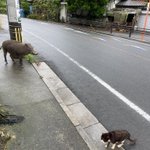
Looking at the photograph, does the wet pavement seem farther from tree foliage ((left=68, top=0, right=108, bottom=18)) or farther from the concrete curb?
tree foliage ((left=68, top=0, right=108, bottom=18))

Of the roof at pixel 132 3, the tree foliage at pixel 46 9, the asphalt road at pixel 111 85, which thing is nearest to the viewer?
the asphalt road at pixel 111 85

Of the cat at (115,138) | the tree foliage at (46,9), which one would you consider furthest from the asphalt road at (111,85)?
the tree foliage at (46,9)

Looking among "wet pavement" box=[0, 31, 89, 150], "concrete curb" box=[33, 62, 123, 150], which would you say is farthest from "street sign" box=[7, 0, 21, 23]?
"concrete curb" box=[33, 62, 123, 150]

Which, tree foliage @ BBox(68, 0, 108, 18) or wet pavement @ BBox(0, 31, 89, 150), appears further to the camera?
tree foliage @ BBox(68, 0, 108, 18)

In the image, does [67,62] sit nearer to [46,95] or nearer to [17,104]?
[46,95]

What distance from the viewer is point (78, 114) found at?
5.04m

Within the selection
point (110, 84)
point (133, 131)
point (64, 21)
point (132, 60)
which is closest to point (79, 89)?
point (110, 84)

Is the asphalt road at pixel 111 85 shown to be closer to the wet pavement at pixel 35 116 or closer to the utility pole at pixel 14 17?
the wet pavement at pixel 35 116

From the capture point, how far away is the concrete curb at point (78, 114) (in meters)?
4.13

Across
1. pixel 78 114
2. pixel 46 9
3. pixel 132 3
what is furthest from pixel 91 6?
pixel 78 114

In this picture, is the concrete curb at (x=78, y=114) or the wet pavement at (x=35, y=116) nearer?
the wet pavement at (x=35, y=116)

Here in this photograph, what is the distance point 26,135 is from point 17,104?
1.34 m

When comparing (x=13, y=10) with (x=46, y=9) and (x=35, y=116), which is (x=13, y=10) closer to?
(x=35, y=116)

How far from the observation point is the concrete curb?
13.5 ft
